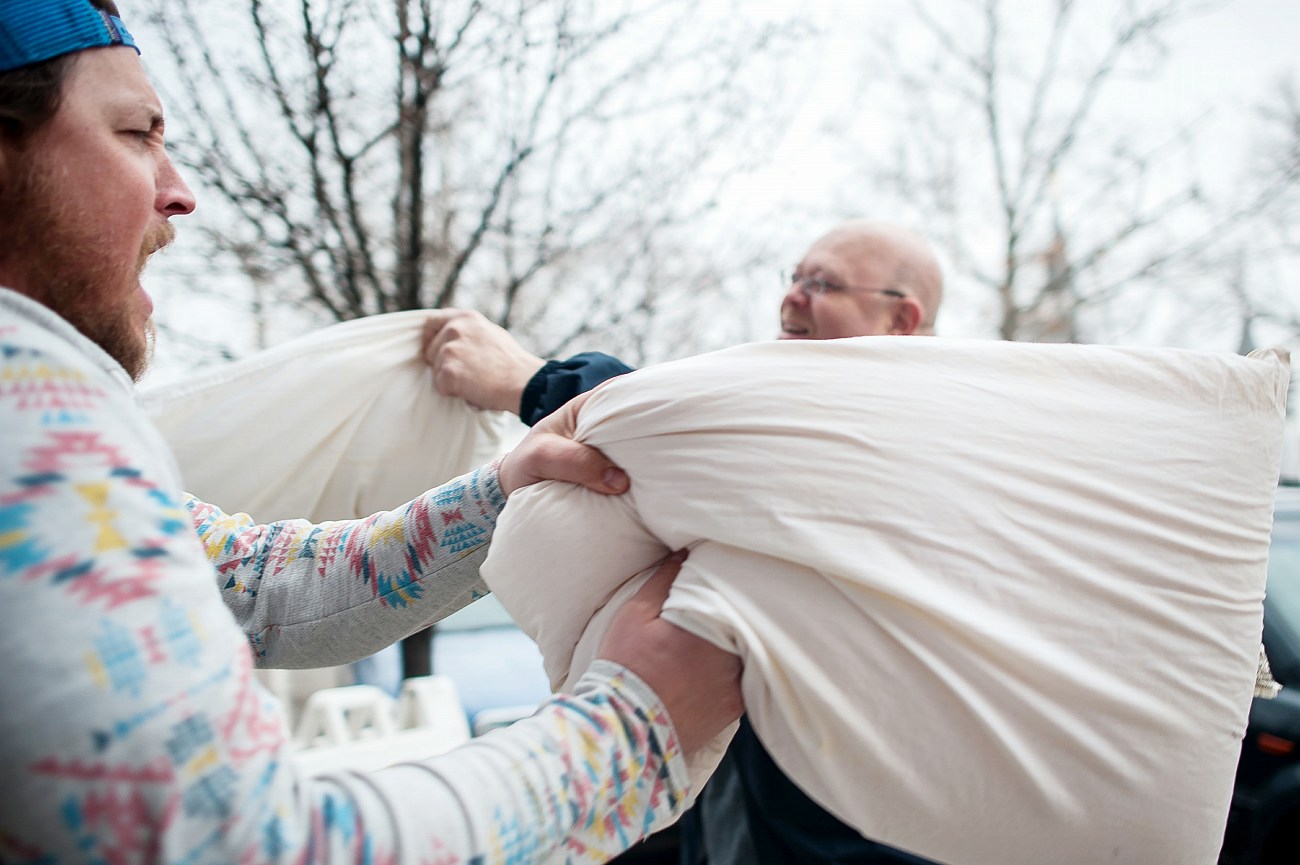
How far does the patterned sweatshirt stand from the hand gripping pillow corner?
0.61 ft

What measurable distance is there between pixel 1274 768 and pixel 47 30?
361cm

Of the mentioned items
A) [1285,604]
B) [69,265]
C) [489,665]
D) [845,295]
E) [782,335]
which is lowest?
[489,665]

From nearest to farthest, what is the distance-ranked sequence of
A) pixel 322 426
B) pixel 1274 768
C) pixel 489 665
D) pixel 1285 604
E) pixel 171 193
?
1. pixel 171 193
2. pixel 322 426
3. pixel 1274 768
4. pixel 1285 604
5. pixel 489 665

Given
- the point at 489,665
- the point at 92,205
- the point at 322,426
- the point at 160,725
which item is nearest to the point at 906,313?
the point at 322,426

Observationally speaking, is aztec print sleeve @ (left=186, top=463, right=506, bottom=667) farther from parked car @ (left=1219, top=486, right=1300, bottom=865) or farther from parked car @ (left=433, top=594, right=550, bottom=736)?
parked car @ (left=1219, top=486, right=1300, bottom=865)

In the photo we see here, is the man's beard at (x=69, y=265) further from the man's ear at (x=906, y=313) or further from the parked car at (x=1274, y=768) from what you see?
the parked car at (x=1274, y=768)

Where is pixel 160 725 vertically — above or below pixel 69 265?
below

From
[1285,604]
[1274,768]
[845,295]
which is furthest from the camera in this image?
[1285,604]

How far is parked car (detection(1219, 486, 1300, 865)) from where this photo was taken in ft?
9.50

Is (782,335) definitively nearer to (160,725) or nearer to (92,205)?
(92,205)

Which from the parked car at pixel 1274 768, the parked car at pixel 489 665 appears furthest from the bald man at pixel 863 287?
the parked car at pixel 1274 768

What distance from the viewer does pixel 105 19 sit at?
1.01 metres

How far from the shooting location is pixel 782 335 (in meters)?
2.52

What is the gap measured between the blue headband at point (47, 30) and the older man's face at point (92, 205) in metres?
0.02
